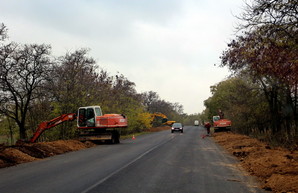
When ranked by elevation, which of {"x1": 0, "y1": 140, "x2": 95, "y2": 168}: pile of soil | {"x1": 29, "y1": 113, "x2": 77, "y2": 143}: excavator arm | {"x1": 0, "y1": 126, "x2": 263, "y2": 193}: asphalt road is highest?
{"x1": 29, "y1": 113, "x2": 77, "y2": 143}: excavator arm

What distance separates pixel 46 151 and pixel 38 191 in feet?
33.1

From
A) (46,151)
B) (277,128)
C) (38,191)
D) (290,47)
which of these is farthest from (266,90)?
(38,191)

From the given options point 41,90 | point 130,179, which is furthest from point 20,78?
point 130,179

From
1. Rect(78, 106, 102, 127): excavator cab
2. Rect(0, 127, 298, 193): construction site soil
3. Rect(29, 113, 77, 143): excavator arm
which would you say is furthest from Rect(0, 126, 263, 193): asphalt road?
Rect(78, 106, 102, 127): excavator cab

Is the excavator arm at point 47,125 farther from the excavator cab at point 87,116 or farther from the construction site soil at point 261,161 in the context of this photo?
the construction site soil at point 261,161

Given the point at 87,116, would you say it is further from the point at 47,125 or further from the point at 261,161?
the point at 261,161

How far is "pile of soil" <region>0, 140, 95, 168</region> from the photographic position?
543 inches

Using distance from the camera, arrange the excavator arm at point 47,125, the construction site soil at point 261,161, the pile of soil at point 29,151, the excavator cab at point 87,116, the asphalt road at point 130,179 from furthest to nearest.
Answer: the excavator cab at point 87,116
the excavator arm at point 47,125
the pile of soil at point 29,151
the construction site soil at point 261,161
the asphalt road at point 130,179

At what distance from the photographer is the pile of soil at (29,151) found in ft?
45.3

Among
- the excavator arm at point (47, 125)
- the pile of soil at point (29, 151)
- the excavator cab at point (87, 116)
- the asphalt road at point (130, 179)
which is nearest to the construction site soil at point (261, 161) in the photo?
the pile of soil at point (29, 151)

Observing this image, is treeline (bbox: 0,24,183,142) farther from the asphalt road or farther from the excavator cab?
the asphalt road

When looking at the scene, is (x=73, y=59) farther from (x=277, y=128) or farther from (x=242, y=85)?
(x=277, y=128)

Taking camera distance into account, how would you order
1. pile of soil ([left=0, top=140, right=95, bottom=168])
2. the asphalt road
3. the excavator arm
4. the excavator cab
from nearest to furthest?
the asphalt road → pile of soil ([left=0, top=140, right=95, bottom=168]) → the excavator arm → the excavator cab

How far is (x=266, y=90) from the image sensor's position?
29.0 m
